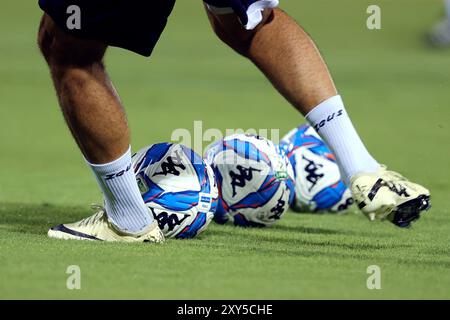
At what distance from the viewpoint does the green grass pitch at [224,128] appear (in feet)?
11.8

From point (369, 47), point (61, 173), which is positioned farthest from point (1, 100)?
point (369, 47)

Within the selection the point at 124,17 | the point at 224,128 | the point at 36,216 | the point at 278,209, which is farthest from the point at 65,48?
the point at 224,128

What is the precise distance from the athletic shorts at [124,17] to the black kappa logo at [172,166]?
646mm

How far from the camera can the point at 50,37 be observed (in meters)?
4.30

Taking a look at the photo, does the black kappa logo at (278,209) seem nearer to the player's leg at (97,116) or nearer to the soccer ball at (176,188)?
the soccer ball at (176,188)

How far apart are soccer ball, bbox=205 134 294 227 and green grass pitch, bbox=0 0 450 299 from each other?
10 centimetres

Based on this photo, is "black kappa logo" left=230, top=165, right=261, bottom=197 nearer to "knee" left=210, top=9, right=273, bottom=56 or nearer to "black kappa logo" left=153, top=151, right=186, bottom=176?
"black kappa logo" left=153, top=151, right=186, bottom=176

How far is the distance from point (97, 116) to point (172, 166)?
2.03 ft

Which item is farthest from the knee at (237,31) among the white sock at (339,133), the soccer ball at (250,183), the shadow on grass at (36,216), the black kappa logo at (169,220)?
the shadow on grass at (36,216)

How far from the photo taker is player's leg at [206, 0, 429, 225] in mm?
4070

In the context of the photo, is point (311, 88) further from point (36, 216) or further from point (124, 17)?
point (36, 216)
